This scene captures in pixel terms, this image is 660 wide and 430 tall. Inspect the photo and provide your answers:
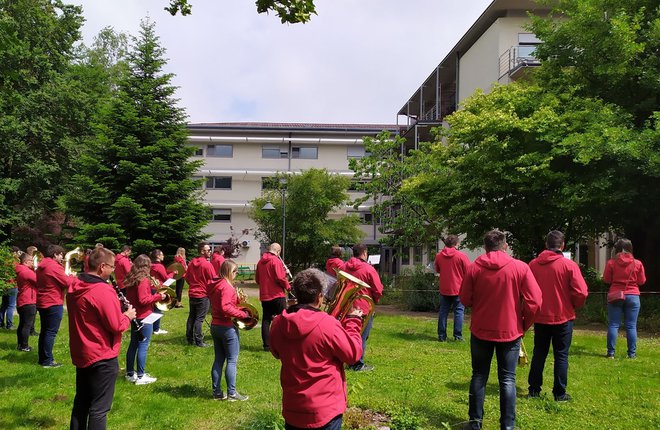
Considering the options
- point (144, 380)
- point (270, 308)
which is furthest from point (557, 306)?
point (144, 380)

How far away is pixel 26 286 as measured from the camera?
30.3 feet

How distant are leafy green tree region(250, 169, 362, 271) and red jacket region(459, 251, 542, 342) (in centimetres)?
2548

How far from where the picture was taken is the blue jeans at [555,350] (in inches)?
246

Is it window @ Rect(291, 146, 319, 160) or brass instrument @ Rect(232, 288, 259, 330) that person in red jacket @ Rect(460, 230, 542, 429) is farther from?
window @ Rect(291, 146, 319, 160)

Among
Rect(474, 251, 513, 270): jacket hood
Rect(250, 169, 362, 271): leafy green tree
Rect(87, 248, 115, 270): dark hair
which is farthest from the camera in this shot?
Rect(250, 169, 362, 271): leafy green tree

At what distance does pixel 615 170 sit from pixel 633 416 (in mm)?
9202

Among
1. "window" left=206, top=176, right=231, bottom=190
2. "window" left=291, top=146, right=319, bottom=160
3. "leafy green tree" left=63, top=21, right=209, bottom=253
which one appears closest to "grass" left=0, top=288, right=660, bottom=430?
"leafy green tree" left=63, top=21, right=209, bottom=253

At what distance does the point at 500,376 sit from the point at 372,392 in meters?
2.03

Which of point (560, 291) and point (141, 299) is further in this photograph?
point (141, 299)

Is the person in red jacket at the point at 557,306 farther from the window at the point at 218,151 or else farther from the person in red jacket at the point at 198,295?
the window at the point at 218,151

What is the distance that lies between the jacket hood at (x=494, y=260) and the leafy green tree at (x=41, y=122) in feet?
88.6

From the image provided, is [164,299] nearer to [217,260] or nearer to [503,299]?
[217,260]

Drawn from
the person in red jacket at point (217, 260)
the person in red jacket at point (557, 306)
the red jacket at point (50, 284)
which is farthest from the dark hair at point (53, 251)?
the person in red jacket at point (557, 306)

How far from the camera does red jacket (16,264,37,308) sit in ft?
30.2
